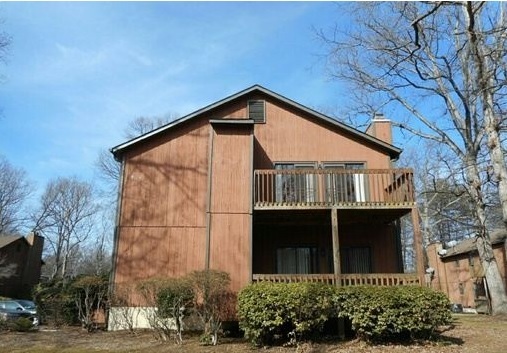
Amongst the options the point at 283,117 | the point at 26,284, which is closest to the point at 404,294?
the point at 283,117

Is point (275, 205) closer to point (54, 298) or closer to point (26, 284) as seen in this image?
point (54, 298)

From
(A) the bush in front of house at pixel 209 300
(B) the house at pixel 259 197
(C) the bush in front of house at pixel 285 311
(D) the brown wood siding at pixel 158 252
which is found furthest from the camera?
(D) the brown wood siding at pixel 158 252

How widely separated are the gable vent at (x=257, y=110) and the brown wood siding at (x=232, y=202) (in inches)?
77.5

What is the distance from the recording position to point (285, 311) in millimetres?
11047

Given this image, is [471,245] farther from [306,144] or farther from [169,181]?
[169,181]

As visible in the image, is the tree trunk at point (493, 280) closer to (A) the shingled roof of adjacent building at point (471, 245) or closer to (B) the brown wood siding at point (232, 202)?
(A) the shingled roof of adjacent building at point (471, 245)

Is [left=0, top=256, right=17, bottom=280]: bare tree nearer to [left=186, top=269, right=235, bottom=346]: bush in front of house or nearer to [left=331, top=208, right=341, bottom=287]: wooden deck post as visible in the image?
[left=186, top=269, right=235, bottom=346]: bush in front of house

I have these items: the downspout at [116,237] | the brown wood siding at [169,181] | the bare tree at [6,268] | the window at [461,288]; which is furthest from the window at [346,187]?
the bare tree at [6,268]

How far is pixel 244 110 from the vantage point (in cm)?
1730

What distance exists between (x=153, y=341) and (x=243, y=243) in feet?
13.7

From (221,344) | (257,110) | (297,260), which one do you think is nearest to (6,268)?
(257,110)

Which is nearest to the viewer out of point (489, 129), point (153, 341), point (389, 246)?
point (153, 341)

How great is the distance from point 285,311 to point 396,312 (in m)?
2.91

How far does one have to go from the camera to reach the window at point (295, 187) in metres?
15.4
